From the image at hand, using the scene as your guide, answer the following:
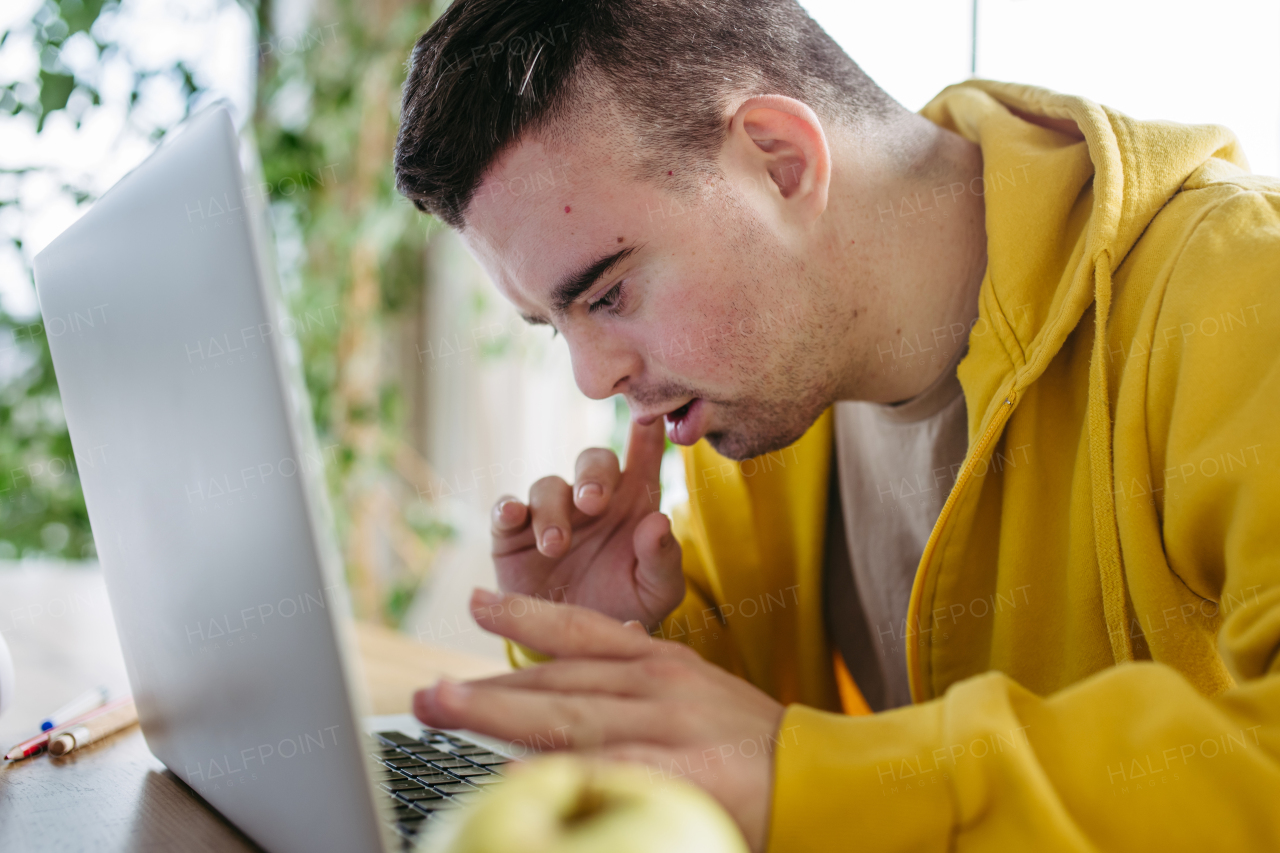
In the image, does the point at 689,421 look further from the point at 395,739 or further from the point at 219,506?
the point at 219,506

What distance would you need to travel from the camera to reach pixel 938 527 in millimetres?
780

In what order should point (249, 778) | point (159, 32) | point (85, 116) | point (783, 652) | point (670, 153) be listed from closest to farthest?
point (249, 778) < point (670, 153) < point (783, 652) < point (85, 116) < point (159, 32)

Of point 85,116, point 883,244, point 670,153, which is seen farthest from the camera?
point 85,116

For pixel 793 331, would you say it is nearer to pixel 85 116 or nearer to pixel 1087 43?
pixel 1087 43

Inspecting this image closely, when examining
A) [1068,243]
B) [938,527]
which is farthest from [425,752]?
[1068,243]

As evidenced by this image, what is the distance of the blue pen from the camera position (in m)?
0.81

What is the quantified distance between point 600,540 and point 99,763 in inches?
20.7

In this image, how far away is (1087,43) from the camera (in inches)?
56.7

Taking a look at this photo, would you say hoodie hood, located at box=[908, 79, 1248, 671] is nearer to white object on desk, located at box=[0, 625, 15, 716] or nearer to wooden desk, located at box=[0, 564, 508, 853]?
wooden desk, located at box=[0, 564, 508, 853]

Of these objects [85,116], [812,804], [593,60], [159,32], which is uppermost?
[159,32]

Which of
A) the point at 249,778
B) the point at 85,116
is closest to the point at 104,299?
the point at 249,778

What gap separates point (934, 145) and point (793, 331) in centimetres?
28

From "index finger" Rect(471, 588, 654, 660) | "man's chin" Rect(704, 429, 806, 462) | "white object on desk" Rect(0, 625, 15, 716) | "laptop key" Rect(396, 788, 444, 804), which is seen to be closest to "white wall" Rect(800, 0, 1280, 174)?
"man's chin" Rect(704, 429, 806, 462)

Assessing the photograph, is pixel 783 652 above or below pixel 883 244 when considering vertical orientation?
below
